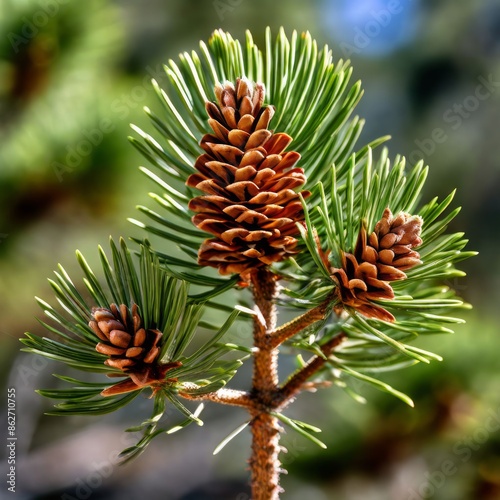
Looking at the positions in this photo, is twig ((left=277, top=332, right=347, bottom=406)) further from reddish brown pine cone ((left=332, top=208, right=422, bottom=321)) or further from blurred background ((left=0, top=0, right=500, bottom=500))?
blurred background ((left=0, top=0, right=500, bottom=500))

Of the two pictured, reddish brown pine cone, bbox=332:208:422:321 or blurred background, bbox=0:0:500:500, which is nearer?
reddish brown pine cone, bbox=332:208:422:321

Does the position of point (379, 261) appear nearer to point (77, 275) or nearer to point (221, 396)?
point (221, 396)

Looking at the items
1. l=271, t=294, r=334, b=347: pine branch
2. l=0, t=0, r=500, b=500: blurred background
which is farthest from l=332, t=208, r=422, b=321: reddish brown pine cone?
Result: l=0, t=0, r=500, b=500: blurred background

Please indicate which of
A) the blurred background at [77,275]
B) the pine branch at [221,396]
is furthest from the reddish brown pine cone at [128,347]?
the blurred background at [77,275]

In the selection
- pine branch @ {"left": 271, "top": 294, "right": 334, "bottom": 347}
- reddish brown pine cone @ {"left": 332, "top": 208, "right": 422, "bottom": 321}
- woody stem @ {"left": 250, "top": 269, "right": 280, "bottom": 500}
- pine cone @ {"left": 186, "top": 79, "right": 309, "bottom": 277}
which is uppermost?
pine cone @ {"left": 186, "top": 79, "right": 309, "bottom": 277}

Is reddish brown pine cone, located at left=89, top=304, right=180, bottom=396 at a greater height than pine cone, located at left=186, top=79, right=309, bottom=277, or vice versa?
pine cone, located at left=186, top=79, right=309, bottom=277

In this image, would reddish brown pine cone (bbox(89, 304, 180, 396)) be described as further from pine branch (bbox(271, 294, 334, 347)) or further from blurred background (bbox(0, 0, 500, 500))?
blurred background (bbox(0, 0, 500, 500))
